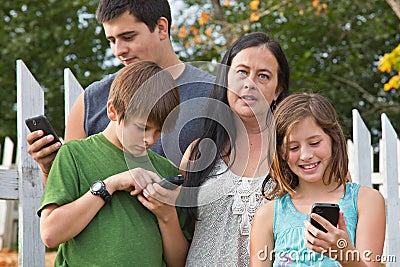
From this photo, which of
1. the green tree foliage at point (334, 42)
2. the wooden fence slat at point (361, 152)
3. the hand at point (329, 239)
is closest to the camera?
the hand at point (329, 239)

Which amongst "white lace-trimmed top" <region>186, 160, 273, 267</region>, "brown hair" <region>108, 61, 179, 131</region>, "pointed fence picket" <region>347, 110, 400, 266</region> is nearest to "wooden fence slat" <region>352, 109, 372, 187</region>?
"pointed fence picket" <region>347, 110, 400, 266</region>

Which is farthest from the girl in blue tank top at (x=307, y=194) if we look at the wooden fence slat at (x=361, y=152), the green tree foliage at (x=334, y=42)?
the green tree foliage at (x=334, y=42)

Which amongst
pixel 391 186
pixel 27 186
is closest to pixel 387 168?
pixel 391 186

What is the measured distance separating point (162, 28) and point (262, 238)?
1.12 metres

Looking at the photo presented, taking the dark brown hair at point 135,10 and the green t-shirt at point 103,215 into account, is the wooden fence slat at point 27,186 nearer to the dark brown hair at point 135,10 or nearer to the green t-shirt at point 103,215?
the dark brown hair at point 135,10

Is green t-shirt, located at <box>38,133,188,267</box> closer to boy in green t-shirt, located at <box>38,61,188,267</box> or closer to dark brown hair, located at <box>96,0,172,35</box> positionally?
boy in green t-shirt, located at <box>38,61,188,267</box>

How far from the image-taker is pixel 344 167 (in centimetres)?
235

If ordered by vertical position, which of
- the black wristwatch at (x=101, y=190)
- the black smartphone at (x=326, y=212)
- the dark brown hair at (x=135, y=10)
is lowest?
the black smartphone at (x=326, y=212)

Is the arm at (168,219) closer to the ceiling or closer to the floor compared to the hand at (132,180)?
closer to the floor

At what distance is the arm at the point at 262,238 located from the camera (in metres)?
2.31

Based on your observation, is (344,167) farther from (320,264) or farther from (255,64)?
(255,64)

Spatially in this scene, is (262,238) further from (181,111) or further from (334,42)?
(334,42)

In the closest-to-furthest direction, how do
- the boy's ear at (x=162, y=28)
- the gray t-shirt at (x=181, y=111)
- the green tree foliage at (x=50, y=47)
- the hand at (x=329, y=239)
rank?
1. the hand at (x=329, y=239)
2. the gray t-shirt at (x=181, y=111)
3. the boy's ear at (x=162, y=28)
4. the green tree foliage at (x=50, y=47)

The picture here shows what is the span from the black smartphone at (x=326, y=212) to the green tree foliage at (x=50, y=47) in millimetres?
9389
